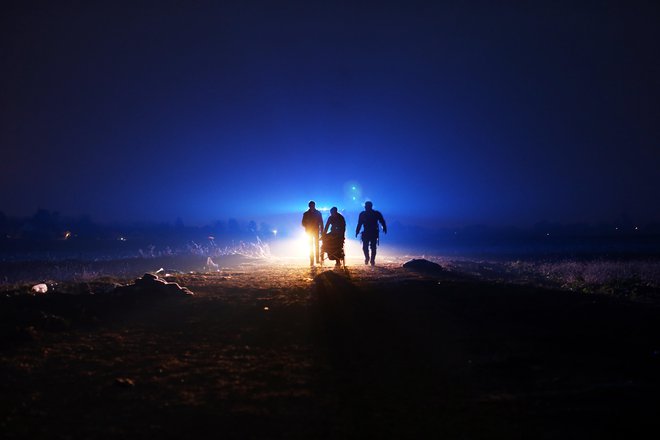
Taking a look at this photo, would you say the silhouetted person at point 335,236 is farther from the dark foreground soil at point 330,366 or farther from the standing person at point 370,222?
the dark foreground soil at point 330,366

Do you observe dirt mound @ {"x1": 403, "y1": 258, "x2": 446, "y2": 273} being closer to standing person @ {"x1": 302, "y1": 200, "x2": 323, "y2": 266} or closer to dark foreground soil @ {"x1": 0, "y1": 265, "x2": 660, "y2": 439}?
standing person @ {"x1": 302, "y1": 200, "x2": 323, "y2": 266}

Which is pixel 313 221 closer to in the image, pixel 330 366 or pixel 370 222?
pixel 370 222

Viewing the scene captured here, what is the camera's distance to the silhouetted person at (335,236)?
19.4 m

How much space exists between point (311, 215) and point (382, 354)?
1279 centimetres

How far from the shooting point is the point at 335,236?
766 inches

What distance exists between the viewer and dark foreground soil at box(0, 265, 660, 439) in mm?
5117

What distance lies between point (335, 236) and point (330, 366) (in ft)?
40.8

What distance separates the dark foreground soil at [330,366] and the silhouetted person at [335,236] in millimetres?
7176

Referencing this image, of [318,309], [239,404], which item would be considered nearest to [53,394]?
[239,404]

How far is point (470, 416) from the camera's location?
5.32m

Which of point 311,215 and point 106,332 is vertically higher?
point 311,215

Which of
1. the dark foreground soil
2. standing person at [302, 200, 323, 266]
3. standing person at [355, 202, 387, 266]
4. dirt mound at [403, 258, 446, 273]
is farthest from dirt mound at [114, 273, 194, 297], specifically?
standing person at [355, 202, 387, 266]

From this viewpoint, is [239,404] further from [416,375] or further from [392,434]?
[416,375]

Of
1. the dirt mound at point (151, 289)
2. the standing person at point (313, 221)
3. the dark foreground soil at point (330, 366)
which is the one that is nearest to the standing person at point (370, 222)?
the standing person at point (313, 221)
